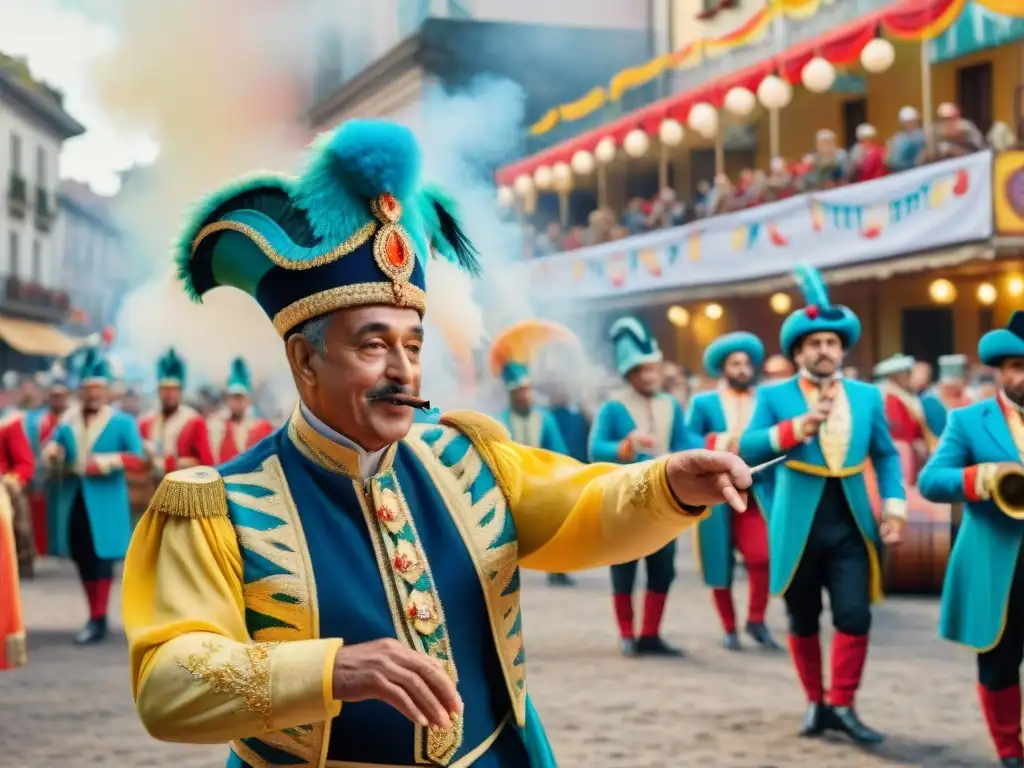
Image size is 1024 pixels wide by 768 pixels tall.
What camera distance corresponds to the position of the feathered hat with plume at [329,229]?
2.92 meters

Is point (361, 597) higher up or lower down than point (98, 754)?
higher up

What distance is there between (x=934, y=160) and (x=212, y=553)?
14.3 m

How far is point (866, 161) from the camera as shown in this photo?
1738 centimetres

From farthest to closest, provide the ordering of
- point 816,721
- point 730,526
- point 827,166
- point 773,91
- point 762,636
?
point 773,91 → point 827,166 → point 730,526 → point 762,636 → point 816,721

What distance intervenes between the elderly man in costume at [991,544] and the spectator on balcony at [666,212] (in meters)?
16.0

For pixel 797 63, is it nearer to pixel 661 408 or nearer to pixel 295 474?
pixel 661 408

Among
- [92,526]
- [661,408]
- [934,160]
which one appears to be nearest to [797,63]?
[934,160]

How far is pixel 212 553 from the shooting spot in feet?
9.16

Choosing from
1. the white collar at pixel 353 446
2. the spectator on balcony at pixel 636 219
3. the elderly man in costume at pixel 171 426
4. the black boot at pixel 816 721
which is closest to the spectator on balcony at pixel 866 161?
the spectator on balcony at pixel 636 219

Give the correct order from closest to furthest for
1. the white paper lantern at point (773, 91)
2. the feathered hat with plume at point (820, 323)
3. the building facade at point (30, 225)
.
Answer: the feathered hat with plume at point (820, 323) → the white paper lantern at point (773, 91) → the building facade at point (30, 225)

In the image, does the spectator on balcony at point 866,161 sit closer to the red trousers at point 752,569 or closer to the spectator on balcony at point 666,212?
the spectator on balcony at point 666,212

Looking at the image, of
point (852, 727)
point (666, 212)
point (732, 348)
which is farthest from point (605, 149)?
point (852, 727)

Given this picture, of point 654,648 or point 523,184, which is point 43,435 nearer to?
point 654,648

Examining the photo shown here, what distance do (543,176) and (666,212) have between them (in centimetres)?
523
